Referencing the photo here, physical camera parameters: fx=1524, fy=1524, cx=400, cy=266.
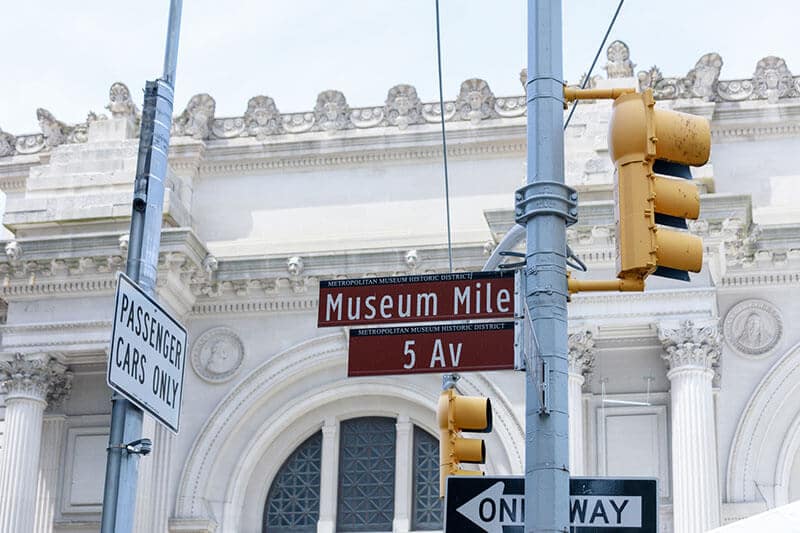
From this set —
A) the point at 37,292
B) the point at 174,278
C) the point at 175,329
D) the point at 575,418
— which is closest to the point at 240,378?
the point at 174,278

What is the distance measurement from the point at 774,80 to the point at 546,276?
793 inches

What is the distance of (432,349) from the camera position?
35.5 feet

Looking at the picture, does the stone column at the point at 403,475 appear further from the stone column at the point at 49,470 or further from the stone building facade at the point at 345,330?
the stone column at the point at 49,470

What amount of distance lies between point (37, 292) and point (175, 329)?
60.8 feet

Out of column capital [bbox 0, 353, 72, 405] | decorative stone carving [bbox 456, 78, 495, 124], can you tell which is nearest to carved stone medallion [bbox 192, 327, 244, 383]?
column capital [bbox 0, 353, 72, 405]

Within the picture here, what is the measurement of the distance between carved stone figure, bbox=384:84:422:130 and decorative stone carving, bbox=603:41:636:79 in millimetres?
4093

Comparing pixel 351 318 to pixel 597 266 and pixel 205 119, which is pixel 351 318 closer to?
pixel 597 266

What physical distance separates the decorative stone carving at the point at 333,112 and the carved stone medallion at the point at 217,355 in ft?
15.5

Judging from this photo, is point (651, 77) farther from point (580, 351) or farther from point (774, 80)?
point (580, 351)

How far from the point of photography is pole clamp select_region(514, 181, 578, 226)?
10516mm

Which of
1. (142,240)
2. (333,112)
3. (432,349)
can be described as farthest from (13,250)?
(432,349)

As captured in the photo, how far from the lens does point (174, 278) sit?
Answer: 28.4 metres

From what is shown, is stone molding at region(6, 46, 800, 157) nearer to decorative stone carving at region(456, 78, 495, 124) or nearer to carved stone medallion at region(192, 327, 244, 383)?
decorative stone carving at region(456, 78, 495, 124)

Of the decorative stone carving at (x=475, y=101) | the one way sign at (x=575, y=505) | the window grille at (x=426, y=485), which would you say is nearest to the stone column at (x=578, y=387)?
the window grille at (x=426, y=485)
